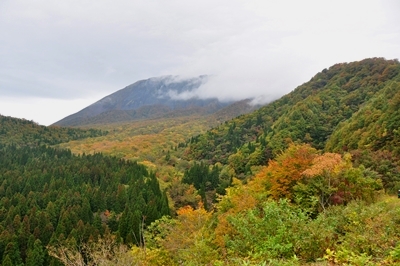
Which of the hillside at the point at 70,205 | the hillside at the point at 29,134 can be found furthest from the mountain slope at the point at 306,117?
the hillside at the point at 29,134

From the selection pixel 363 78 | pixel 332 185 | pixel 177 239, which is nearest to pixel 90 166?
pixel 177 239

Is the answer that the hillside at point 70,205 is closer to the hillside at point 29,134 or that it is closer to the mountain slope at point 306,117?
the mountain slope at point 306,117

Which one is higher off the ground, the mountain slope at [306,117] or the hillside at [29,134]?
the hillside at [29,134]

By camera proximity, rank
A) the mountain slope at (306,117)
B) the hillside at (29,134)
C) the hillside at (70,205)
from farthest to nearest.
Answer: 1. the hillside at (29,134)
2. the mountain slope at (306,117)
3. the hillside at (70,205)

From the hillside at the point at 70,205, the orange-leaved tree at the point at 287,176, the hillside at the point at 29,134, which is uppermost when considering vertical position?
the hillside at the point at 29,134

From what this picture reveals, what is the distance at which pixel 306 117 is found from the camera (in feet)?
260

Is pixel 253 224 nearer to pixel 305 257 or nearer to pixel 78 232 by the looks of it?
pixel 305 257

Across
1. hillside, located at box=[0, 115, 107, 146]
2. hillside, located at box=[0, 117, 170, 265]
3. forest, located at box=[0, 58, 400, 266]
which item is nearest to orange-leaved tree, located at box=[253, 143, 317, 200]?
forest, located at box=[0, 58, 400, 266]

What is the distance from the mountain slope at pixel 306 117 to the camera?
240ft

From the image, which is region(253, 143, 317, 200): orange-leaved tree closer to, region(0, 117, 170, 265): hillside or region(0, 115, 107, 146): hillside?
region(0, 117, 170, 265): hillside

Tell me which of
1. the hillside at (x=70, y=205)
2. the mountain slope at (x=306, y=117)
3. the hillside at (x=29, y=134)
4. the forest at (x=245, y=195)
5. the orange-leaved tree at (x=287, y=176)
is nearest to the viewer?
the forest at (x=245, y=195)

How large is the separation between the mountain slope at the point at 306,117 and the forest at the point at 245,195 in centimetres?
45

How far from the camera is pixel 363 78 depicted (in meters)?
98.0

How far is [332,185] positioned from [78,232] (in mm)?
32140
